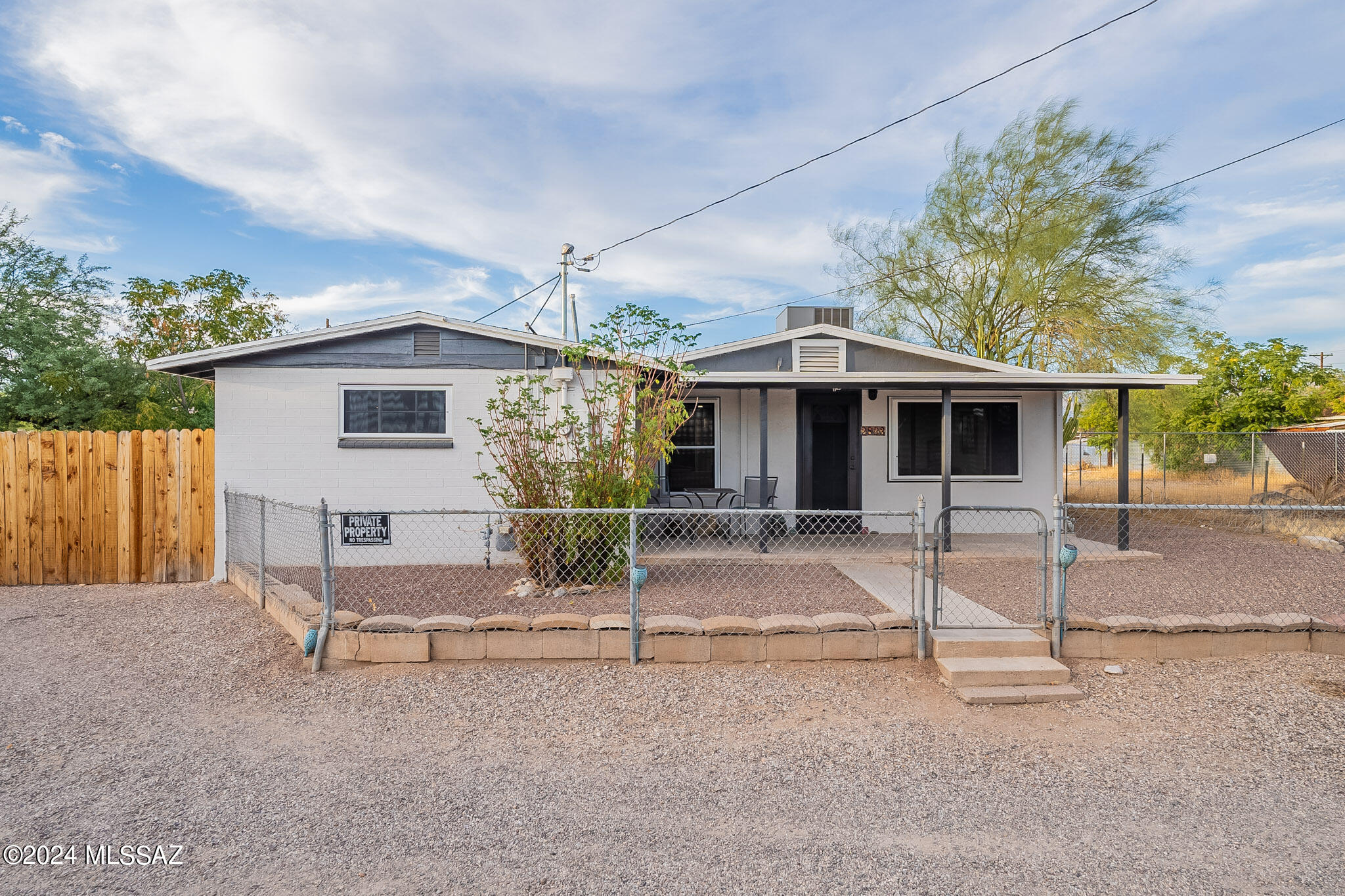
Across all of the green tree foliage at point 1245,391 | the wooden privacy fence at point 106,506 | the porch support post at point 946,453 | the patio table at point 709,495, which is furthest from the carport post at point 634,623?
the green tree foliage at point 1245,391

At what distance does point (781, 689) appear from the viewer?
177 inches

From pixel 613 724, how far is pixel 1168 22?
10953 mm

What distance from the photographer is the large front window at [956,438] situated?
11.1 m

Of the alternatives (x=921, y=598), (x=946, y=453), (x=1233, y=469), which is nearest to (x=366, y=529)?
(x=921, y=598)

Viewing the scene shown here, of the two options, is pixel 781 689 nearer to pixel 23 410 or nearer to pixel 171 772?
pixel 171 772

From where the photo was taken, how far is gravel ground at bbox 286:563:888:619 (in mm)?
6055

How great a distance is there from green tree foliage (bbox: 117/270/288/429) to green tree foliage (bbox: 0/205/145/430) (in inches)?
86.4

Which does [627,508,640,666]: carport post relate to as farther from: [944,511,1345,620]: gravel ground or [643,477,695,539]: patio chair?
[643,477,695,539]: patio chair

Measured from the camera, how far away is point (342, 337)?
27.0 feet

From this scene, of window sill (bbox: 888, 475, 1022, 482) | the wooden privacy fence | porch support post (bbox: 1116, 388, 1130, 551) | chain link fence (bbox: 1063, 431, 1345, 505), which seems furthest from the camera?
chain link fence (bbox: 1063, 431, 1345, 505)

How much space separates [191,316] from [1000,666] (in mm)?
19814

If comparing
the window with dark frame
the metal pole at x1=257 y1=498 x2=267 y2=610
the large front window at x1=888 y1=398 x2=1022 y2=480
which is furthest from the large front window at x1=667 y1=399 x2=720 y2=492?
the metal pole at x1=257 y1=498 x2=267 y2=610

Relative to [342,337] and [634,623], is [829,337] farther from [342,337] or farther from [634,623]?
Result: [634,623]

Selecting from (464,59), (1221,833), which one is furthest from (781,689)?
(464,59)
